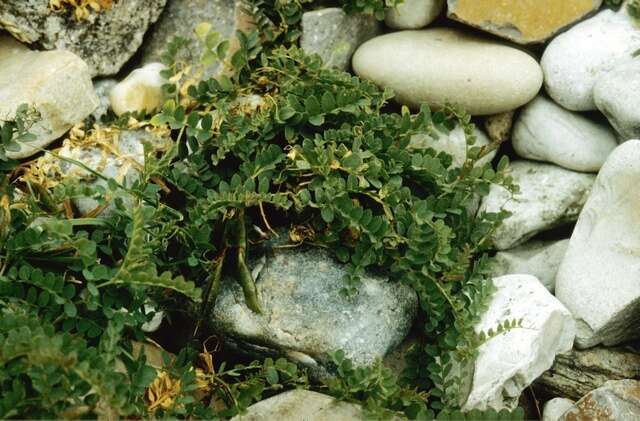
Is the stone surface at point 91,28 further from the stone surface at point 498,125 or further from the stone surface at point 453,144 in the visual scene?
the stone surface at point 498,125

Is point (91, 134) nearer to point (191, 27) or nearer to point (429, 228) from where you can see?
point (191, 27)

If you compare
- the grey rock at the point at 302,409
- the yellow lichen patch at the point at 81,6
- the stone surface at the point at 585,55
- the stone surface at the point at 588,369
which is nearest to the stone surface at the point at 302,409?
the grey rock at the point at 302,409

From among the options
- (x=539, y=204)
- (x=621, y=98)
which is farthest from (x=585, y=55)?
(x=539, y=204)

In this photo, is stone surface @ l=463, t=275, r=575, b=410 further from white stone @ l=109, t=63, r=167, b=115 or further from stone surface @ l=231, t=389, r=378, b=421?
white stone @ l=109, t=63, r=167, b=115

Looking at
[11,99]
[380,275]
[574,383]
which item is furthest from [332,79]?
[574,383]

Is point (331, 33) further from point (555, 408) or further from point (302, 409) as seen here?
point (555, 408)

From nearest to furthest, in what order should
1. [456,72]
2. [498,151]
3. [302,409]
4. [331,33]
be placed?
[302,409] < [456,72] < [331,33] < [498,151]
